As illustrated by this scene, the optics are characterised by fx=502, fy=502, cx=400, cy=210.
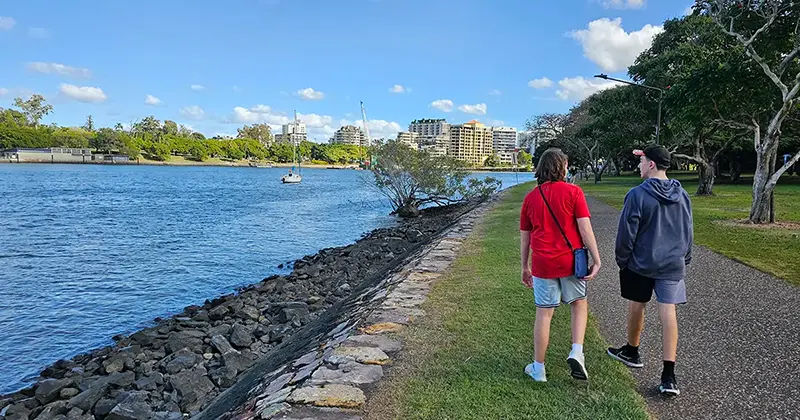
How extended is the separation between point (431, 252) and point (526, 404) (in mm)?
6998

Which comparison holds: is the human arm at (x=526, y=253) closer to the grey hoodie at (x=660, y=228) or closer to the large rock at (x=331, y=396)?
the grey hoodie at (x=660, y=228)

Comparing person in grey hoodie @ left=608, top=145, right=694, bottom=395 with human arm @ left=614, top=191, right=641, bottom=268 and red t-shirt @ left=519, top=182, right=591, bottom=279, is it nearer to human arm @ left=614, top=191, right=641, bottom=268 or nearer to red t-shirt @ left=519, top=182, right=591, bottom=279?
human arm @ left=614, top=191, right=641, bottom=268

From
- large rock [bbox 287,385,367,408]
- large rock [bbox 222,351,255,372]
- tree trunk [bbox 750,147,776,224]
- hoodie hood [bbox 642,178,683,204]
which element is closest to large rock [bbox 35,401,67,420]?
large rock [bbox 222,351,255,372]

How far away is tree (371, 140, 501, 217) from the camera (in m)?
28.8

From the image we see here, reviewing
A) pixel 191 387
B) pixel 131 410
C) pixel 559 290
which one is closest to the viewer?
pixel 559 290

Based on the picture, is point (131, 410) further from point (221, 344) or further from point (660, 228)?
point (660, 228)

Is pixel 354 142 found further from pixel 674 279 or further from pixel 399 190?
pixel 674 279

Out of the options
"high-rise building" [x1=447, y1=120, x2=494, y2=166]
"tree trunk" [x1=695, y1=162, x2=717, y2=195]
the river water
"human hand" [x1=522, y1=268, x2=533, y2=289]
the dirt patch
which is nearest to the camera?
"human hand" [x1=522, y1=268, x2=533, y2=289]

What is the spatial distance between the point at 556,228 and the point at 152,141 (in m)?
147

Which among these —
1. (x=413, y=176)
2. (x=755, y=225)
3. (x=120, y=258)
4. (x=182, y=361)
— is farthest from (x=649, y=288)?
(x=413, y=176)

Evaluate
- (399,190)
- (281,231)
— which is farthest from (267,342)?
(399,190)

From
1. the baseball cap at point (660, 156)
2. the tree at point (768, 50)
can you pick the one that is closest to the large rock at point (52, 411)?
the baseball cap at point (660, 156)

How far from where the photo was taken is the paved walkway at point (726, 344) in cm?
348

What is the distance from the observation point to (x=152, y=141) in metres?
134
